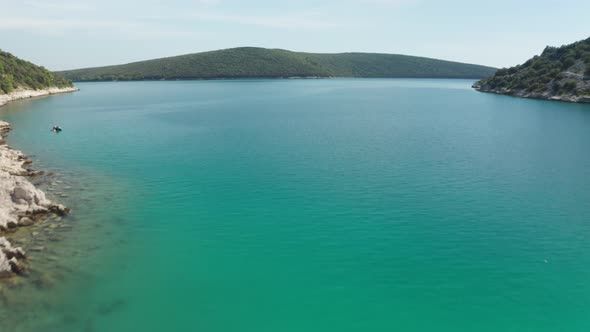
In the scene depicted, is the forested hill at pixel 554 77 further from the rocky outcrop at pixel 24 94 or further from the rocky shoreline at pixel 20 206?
the rocky outcrop at pixel 24 94

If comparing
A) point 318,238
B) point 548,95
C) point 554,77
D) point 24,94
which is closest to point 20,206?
point 318,238

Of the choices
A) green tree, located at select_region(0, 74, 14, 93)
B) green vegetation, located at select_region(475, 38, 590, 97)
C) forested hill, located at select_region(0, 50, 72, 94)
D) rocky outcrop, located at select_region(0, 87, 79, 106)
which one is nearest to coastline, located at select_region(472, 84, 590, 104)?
green vegetation, located at select_region(475, 38, 590, 97)

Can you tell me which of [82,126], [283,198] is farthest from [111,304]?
[82,126]

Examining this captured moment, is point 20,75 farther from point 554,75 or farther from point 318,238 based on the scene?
point 554,75

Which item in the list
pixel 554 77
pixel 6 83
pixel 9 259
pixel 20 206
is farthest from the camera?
pixel 554 77

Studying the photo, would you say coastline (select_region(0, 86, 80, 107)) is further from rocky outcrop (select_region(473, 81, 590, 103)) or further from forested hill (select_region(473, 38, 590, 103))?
forested hill (select_region(473, 38, 590, 103))

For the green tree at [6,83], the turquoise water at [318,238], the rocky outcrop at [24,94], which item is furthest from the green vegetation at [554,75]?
the green tree at [6,83]
